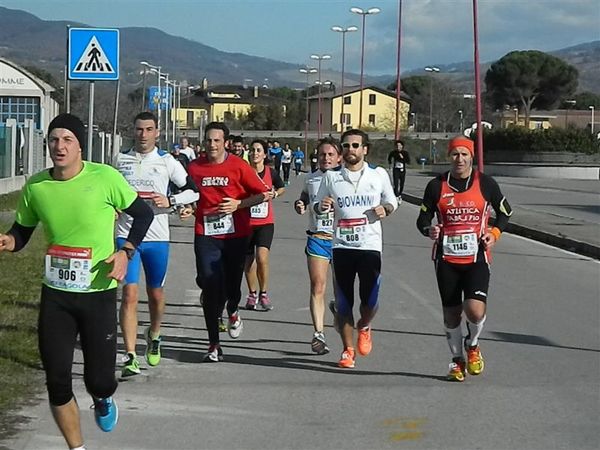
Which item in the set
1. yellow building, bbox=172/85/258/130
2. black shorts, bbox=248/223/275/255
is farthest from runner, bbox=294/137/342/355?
yellow building, bbox=172/85/258/130

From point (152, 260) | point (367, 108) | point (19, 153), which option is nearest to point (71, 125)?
point (152, 260)

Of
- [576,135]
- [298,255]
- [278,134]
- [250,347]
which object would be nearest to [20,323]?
[250,347]

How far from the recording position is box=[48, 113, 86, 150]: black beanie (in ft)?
20.2

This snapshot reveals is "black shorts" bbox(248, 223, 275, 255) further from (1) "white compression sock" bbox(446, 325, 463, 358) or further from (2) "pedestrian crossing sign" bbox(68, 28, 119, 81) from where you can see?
(1) "white compression sock" bbox(446, 325, 463, 358)

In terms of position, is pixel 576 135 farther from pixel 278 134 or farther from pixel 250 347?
pixel 250 347

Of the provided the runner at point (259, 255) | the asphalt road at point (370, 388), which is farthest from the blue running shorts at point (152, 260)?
the runner at point (259, 255)

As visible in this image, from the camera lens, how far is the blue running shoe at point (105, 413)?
21.1 feet

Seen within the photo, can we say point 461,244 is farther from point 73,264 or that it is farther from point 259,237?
point 259,237

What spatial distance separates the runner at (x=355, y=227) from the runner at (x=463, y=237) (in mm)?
495

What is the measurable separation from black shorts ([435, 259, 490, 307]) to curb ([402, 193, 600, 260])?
10.6m

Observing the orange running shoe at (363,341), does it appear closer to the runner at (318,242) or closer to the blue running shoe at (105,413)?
the runner at (318,242)

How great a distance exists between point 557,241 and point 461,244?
1311 centimetres

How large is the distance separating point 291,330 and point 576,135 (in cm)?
6281

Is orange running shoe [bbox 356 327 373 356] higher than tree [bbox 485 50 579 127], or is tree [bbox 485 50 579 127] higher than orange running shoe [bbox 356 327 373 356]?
tree [bbox 485 50 579 127]
